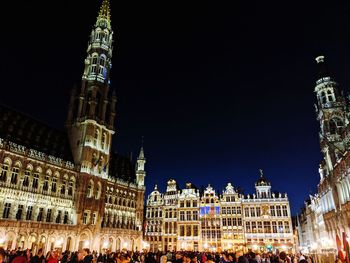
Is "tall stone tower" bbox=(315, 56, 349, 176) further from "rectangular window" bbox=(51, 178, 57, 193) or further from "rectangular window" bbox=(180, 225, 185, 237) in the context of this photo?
"rectangular window" bbox=(51, 178, 57, 193)

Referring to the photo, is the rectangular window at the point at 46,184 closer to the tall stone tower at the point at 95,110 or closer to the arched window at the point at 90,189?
the tall stone tower at the point at 95,110

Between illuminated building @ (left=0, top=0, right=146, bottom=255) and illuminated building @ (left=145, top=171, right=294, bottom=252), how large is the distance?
44.0ft

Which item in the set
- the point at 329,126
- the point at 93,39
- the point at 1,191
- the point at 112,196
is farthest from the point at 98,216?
the point at 329,126

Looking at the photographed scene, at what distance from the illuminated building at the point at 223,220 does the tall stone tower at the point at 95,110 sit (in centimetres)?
2734

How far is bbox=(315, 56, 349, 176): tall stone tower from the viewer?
144ft

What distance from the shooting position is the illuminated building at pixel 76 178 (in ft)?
121

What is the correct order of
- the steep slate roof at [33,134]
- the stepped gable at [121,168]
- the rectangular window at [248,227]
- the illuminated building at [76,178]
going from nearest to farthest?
the illuminated building at [76,178], the steep slate roof at [33,134], the stepped gable at [121,168], the rectangular window at [248,227]

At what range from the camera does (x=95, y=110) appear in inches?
2111

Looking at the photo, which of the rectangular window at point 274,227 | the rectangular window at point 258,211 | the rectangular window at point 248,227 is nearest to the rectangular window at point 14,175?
the rectangular window at point 248,227

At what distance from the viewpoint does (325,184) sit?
48906 mm

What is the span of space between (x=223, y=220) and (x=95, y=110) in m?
40.0

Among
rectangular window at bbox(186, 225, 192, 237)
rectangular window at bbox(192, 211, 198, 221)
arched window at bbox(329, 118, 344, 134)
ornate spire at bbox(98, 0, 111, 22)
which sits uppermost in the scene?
ornate spire at bbox(98, 0, 111, 22)

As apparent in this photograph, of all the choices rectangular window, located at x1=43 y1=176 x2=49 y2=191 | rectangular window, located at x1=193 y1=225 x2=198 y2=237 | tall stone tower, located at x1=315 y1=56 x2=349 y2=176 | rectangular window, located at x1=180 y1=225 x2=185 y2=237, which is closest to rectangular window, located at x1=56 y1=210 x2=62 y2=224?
rectangular window, located at x1=43 y1=176 x2=49 y2=191

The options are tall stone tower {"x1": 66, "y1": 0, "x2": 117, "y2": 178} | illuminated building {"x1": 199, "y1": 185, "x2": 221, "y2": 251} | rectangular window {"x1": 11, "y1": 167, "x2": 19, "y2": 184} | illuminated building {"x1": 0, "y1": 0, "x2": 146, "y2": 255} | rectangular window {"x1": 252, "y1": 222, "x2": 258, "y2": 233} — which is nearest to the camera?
rectangular window {"x1": 11, "y1": 167, "x2": 19, "y2": 184}
